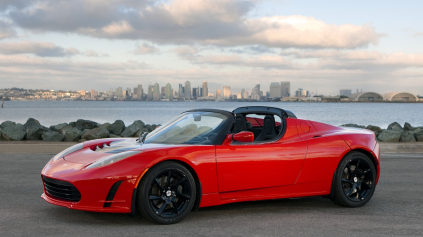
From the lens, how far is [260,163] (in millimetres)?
6195

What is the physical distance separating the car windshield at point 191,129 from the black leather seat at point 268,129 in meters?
0.79

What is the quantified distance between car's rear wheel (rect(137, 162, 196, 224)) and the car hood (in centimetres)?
38

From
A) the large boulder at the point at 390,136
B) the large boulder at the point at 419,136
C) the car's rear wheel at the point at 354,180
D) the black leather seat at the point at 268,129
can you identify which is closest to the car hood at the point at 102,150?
the black leather seat at the point at 268,129

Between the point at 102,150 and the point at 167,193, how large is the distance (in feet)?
3.72

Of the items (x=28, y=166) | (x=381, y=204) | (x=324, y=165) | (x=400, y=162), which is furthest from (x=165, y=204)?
(x=400, y=162)

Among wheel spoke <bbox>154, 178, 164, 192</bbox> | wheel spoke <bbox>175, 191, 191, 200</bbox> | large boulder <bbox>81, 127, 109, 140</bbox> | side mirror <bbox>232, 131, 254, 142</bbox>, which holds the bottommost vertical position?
large boulder <bbox>81, 127, 109, 140</bbox>

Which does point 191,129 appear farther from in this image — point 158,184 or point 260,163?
point 158,184

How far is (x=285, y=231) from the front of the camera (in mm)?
5363

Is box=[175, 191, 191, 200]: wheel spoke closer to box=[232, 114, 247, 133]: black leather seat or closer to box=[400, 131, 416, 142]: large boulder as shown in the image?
box=[232, 114, 247, 133]: black leather seat

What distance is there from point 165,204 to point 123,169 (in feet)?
2.02

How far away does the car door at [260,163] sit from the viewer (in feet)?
19.6

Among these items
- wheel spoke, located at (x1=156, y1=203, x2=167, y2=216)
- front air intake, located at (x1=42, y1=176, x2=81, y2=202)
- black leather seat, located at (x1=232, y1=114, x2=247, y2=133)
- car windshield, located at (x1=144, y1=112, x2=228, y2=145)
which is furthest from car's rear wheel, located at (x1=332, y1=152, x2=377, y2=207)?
front air intake, located at (x1=42, y1=176, x2=81, y2=202)

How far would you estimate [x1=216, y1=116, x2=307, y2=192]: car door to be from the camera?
19.6 feet

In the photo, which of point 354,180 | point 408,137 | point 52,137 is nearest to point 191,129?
point 354,180
